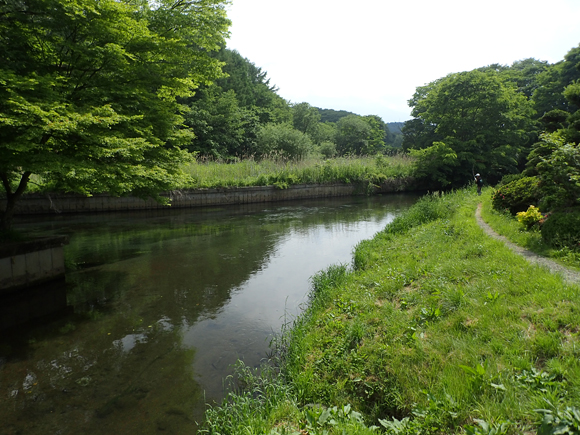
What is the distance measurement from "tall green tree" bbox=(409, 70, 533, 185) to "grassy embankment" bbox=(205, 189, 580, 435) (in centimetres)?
2488

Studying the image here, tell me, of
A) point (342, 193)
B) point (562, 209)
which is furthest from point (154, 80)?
point (342, 193)

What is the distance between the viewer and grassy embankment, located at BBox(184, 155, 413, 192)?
21.6 m

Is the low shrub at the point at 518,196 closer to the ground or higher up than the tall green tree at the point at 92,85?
closer to the ground

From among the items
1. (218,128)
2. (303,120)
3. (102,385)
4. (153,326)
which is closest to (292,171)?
(218,128)

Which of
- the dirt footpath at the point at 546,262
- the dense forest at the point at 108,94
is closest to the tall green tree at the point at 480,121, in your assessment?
the dense forest at the point at 108,94

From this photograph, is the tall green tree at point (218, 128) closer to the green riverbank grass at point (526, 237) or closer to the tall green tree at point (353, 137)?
the tall green tree at point (353, 137)

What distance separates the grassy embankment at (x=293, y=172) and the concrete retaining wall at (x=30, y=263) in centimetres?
1165

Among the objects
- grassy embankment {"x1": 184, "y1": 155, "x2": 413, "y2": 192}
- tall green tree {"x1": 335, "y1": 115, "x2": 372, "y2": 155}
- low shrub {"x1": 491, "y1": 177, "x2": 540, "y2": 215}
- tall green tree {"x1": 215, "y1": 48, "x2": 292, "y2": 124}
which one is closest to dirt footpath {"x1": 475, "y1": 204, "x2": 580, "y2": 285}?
low shrub {"x1": 491, "y1": 177, "x2": 540, "y2": 215}

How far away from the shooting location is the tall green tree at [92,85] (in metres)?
6.12

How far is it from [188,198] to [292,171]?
7.55 metres

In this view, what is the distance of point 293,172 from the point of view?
2453cm

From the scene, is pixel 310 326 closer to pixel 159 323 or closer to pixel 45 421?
pixel 159 323

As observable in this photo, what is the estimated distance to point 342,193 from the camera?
26344 mm

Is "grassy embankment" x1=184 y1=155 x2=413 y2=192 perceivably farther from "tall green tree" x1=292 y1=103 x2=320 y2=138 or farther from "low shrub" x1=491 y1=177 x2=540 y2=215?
"tall green tree" x1=292 y1=103 x2=320 y2=138
